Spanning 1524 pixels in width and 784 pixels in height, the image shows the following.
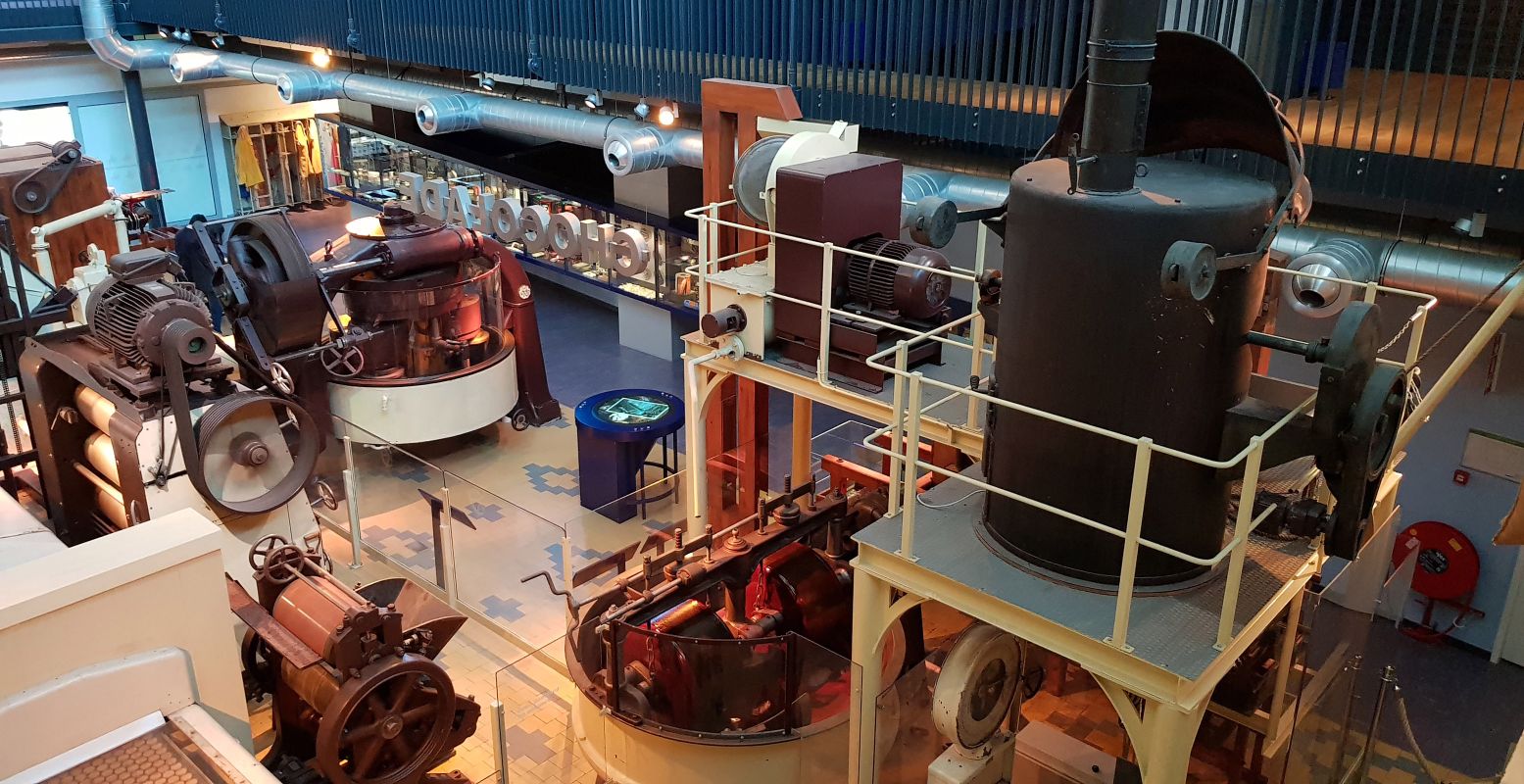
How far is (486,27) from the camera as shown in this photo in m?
13.2

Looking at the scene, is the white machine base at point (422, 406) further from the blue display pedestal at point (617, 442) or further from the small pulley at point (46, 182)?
the small pulley at point (46, 182)

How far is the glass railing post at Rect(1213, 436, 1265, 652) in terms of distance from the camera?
4.25m

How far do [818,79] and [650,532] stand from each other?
14.0 feet

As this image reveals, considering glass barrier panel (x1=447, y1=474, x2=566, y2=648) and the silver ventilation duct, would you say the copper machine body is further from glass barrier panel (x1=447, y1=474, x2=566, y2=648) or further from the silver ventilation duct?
the silver ventilation duct

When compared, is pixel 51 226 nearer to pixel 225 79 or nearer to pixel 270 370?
pixel 270 370

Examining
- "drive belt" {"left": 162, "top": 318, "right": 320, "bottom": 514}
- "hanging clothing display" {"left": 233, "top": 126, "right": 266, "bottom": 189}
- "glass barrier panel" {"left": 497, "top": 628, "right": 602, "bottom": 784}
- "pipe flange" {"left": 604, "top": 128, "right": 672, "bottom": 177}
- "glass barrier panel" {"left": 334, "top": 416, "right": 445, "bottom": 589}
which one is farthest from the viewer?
"hanging clothing display" {"left": 233, "top": 126, "right": 266, "bottom": 189}

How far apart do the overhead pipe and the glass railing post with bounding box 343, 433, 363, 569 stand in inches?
282

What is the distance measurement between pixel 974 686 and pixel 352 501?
612cm

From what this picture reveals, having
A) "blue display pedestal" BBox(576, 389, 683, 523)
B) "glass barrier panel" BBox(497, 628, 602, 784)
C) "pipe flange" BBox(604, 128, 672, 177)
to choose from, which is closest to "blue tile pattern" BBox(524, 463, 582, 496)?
"blue display pedestal" BBox(576, 389, 683, 523)

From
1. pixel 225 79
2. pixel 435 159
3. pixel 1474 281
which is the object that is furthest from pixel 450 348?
pixel 225 79

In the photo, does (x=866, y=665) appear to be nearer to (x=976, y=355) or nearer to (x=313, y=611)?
(x=976, y=355)

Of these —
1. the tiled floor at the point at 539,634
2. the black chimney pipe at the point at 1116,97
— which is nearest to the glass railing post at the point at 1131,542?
the black chimney pipe at the point at 1116,97

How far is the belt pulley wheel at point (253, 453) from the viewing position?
331 inches

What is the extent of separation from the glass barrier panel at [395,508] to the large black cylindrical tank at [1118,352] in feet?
19.3
